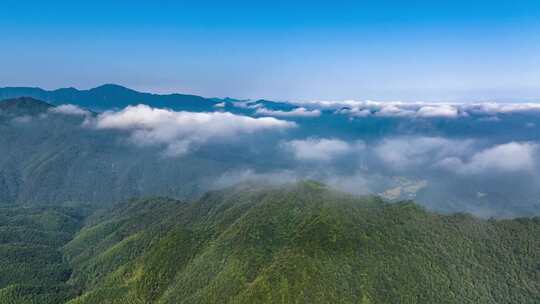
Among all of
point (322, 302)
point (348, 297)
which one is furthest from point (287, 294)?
point (348, 297)

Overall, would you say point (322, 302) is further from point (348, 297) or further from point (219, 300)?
point (219, 300)

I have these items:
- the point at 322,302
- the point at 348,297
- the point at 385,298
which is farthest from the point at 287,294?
the point at 385,298

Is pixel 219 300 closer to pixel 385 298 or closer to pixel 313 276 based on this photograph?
pixel 313 276

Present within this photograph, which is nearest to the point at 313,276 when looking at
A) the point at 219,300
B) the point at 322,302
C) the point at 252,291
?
the point at 322,302

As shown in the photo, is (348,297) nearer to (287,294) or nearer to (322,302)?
(322,302)

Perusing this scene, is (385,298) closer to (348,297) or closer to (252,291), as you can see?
(348,297)

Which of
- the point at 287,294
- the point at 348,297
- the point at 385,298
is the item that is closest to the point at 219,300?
the point at 287,294
